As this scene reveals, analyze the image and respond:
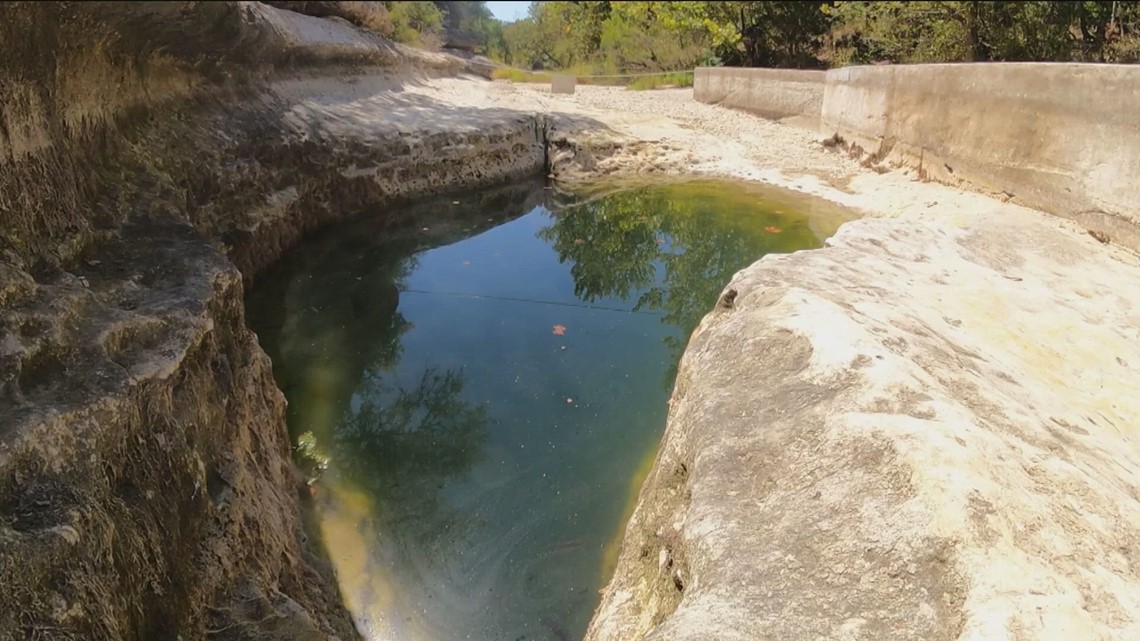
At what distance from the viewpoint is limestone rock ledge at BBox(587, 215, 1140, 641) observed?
5.14 ft

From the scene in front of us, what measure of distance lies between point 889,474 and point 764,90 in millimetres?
11316

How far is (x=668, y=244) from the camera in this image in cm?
761

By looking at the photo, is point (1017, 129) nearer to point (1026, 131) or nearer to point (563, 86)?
point (1026, 131)

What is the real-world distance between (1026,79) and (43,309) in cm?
606

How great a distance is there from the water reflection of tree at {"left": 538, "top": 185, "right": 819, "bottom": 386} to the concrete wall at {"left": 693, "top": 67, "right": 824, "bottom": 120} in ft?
9.98

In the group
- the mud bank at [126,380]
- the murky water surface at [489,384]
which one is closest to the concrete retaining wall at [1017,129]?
the murky water surface at [489,384]

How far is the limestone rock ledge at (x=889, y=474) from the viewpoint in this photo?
5.14 ft

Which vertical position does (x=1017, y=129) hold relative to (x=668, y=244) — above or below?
above

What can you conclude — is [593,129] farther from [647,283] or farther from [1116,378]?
[1116,378]

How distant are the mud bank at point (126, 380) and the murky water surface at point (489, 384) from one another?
403 mm

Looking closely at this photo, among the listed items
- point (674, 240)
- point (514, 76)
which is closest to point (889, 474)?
point (674, 240)

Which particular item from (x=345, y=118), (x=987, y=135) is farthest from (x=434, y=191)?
(x=987, y=135)

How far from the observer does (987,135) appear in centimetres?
611

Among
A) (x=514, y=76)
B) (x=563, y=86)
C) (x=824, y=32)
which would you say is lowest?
(x=563, y=86)
